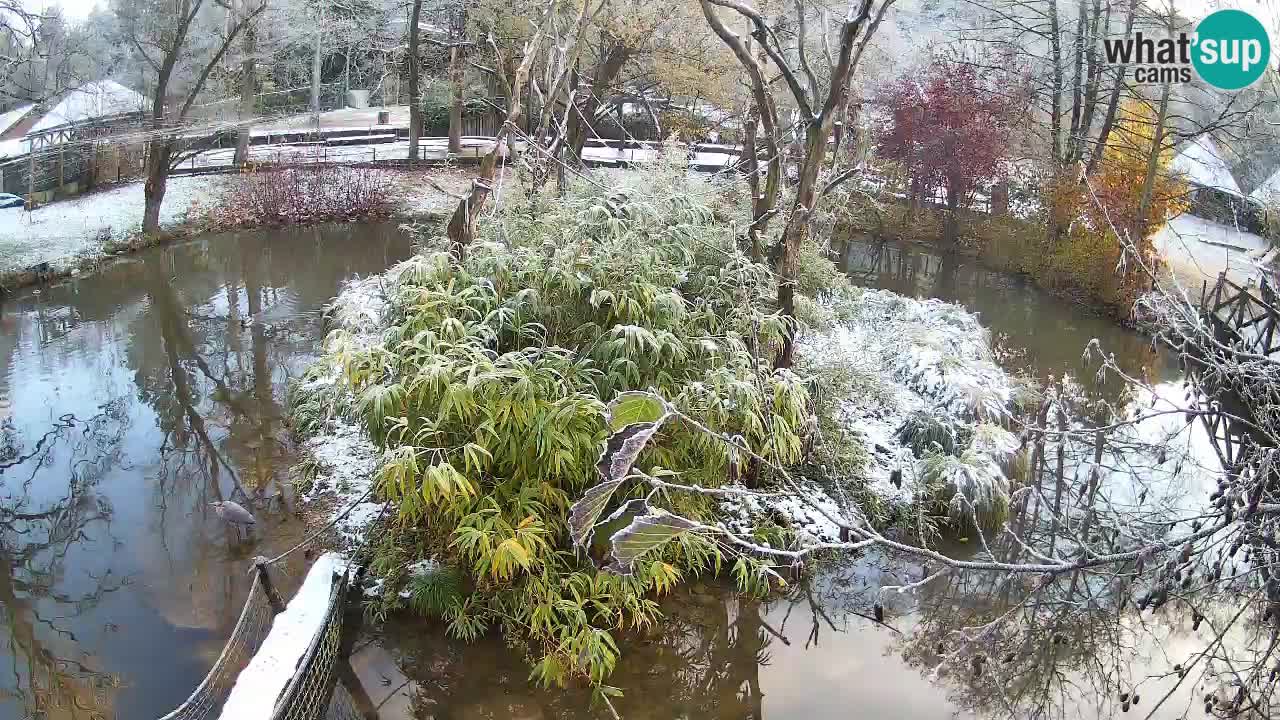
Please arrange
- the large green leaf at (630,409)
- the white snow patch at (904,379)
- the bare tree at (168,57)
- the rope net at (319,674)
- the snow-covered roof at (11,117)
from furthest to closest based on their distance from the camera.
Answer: the snow-covered roof at (11,117) < the bare tree at (168,57) < the white snow patch at (904,379) < the rope net at (319,674) < the large green leaf at (630,409)

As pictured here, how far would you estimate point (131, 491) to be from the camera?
20.9 ft

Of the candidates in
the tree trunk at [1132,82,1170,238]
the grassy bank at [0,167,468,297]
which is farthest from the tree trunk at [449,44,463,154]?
the tree trunk at [1132,82,1170,238]

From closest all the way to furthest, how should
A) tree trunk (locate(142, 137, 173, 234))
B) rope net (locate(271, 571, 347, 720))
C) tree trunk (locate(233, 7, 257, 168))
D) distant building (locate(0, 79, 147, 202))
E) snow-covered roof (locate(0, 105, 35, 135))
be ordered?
rope net (locate(271, 571, 347, 720)) < tree trunk (locate(142, 137, 173, 234)) < distant building (locate(0, 79, 147, 202)) < snow-covered roof (locate(0, 105, 35, 135)) < tree trunk (locate(233, 7, 257, 168))

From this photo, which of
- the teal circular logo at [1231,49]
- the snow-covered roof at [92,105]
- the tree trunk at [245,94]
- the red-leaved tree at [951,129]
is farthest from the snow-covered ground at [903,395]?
the snow-covered roof at [92,105]

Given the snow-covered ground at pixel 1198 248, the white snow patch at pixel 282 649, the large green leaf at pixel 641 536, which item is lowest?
the white snow patch at pixel 282 649

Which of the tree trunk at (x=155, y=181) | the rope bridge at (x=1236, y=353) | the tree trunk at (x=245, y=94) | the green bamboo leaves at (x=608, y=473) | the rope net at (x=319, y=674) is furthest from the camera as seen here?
the tree trunk at (x=245, y=94)

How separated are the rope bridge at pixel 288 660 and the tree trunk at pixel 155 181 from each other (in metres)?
9.01

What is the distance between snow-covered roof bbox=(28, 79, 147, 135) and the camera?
14.1 metres

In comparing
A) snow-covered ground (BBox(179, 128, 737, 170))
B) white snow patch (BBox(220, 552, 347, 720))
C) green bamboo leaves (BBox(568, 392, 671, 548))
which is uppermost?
snow-covered ground (BBox(179, 128, 737, 170))

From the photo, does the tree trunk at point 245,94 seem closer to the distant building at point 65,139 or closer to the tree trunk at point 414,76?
the distant building at point 65,139

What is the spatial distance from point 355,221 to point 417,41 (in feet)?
12.5

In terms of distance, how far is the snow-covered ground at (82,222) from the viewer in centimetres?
1098

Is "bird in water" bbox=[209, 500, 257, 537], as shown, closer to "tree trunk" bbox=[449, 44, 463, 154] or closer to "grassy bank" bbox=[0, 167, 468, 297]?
"grassy bank" bbox=[0, 167, 468, 297]

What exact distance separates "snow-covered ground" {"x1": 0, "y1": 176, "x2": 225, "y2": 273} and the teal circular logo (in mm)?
12416
